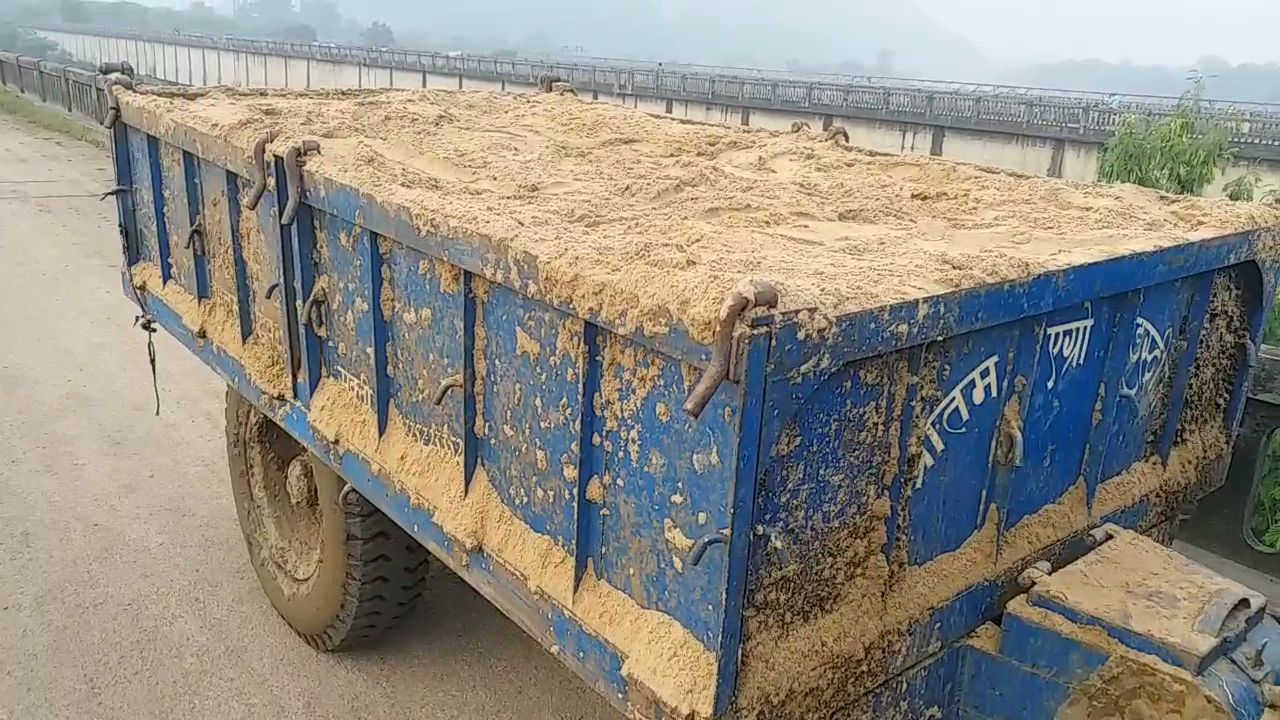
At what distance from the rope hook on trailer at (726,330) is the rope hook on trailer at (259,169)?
197 cm

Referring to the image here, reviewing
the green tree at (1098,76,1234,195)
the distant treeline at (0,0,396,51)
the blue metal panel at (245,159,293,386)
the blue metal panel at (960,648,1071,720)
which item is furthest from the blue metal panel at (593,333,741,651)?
the distant treeline at (0,0,396,51)

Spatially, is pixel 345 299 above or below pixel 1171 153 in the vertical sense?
below

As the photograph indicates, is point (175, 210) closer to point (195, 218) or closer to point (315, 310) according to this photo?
point (195, 218)

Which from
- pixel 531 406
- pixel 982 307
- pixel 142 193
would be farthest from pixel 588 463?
pixel 142 193

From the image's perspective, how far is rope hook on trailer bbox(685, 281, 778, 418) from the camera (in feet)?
5.54

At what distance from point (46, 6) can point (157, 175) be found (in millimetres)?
163138

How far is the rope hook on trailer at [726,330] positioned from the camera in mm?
1688

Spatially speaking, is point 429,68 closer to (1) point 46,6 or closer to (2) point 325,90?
(2) point 325,90

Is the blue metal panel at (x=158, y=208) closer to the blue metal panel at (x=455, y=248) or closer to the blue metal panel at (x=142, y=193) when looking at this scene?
the blue metal panel at (x=142, y=193)

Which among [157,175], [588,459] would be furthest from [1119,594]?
[157,175]

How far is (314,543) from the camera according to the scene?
3918mm

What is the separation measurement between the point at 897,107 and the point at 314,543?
1748 cm

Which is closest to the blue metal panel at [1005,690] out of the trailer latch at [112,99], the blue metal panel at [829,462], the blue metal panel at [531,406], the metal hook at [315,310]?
the blue metal panel at [829,462]

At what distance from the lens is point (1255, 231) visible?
9.34ft
